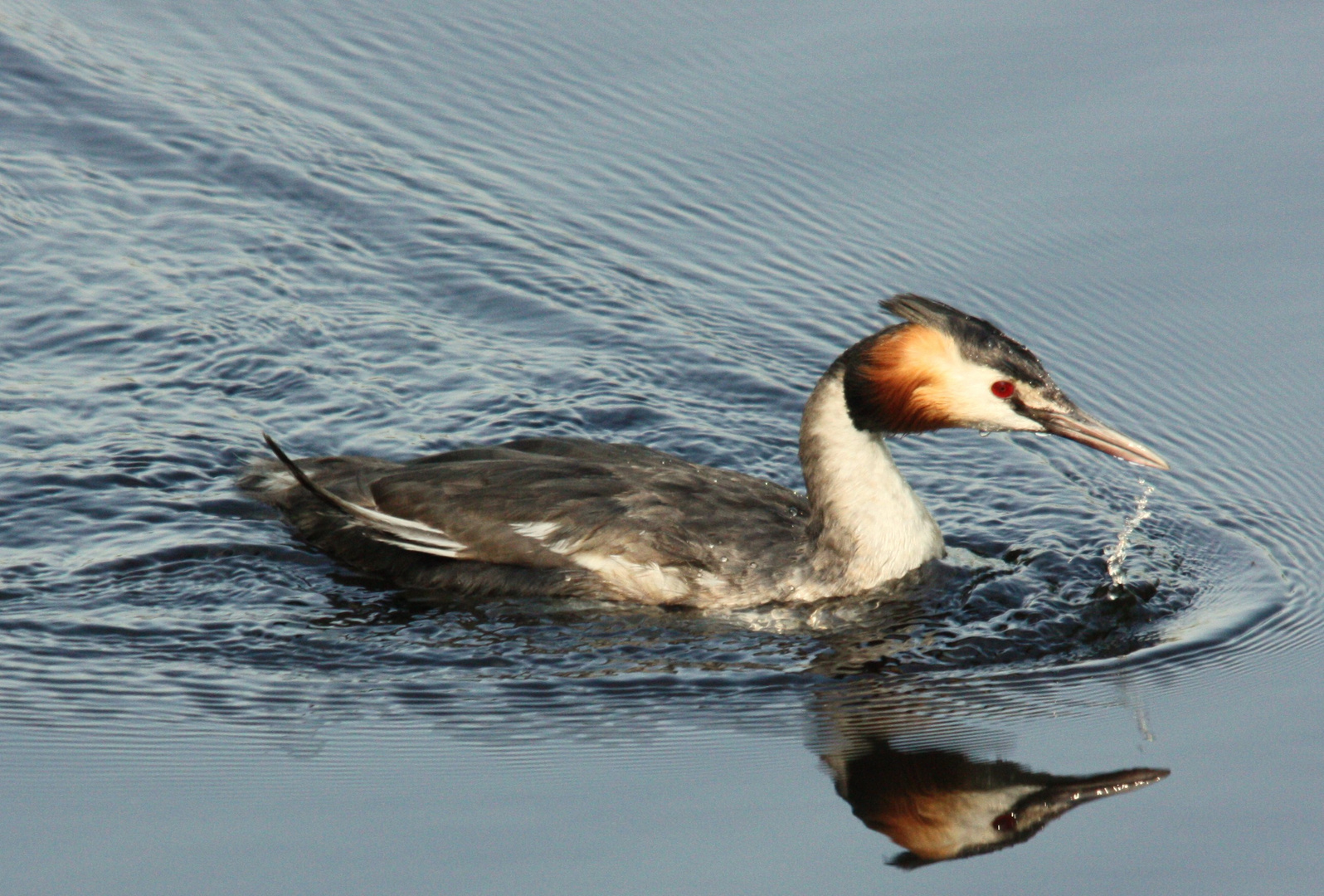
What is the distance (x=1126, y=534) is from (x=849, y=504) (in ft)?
5.73

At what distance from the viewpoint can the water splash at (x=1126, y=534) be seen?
942 centimetres

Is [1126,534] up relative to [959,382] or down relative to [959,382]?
down

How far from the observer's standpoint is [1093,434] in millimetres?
8672

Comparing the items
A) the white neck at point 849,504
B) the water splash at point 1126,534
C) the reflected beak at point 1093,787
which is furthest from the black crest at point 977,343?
the reflected beak at point 1093,787

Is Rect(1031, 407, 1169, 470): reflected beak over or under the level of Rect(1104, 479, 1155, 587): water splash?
over

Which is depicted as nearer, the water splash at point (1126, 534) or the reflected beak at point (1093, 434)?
the reflected beak at point (1093, 434)

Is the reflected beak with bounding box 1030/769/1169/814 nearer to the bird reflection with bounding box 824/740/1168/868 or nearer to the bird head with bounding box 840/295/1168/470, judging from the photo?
the bird reflection with bounding box 824/740/1168/868

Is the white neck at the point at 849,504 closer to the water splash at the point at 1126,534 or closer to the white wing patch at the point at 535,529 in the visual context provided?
the water splash at the point at 1126,534

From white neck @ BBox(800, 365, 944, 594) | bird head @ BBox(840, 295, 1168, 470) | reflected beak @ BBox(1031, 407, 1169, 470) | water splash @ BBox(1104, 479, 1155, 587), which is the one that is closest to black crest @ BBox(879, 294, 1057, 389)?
bird head @ BBox(840, 295, 1168, 470)

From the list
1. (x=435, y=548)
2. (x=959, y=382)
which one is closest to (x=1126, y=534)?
(x=959, y=382)

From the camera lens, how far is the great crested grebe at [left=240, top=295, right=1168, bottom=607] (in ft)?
28.6

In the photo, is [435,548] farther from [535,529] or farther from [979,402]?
[979,402]

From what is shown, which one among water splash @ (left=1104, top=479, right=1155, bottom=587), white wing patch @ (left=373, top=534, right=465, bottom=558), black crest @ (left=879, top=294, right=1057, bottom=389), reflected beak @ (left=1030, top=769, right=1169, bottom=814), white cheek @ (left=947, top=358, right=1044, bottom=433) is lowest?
white wing patch @ (left=373, top=534, right=465, bottom=558)

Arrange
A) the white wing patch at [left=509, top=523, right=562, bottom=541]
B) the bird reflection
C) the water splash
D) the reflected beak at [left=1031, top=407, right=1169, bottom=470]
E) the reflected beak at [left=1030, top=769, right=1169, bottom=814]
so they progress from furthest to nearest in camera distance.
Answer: the water splash, the white wing patch at [left=509, top=523, right=562, bottom=541], the reflected beak at [left=1031, top=407, right=1169, bottom=470], the reflected beak at [left=1030, top=769, right=1169, bottom=814], the bird reflection
